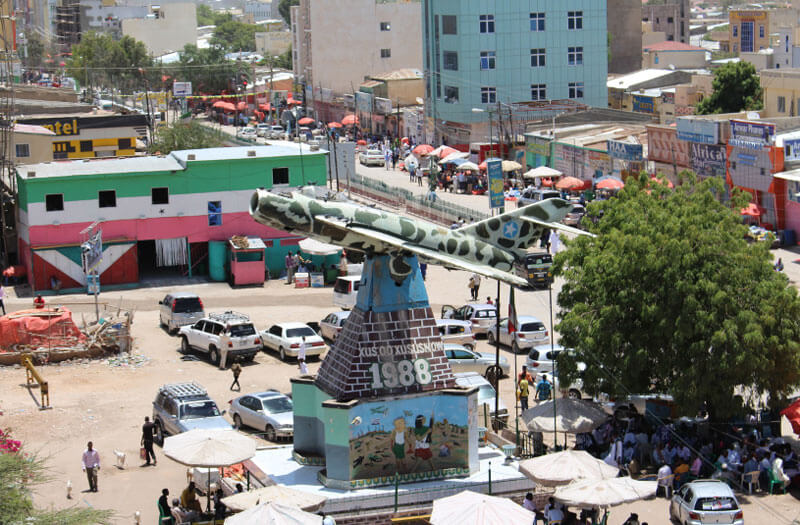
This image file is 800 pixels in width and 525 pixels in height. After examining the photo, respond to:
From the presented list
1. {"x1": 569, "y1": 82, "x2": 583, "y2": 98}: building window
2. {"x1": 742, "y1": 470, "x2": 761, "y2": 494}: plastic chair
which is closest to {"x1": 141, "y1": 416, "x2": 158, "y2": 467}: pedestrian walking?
{"x1": 742, "y1": 470, "x2": 761, "y2": 494}: plastic chair

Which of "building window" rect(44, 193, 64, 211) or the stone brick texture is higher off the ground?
"building window" rect(44, 193, 64, 211)

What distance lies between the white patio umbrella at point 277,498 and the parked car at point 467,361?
502 inches

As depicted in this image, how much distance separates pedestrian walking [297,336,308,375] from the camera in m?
35.2

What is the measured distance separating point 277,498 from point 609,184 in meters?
38.9

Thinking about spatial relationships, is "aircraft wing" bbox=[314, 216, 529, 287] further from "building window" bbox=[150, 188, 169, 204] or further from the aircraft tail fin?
"building window" bbox=[150, 188, 169, 204]

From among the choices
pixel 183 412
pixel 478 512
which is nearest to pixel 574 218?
pixel 183 412

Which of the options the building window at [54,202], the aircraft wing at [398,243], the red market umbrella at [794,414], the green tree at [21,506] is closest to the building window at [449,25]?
the building window at [54,202]

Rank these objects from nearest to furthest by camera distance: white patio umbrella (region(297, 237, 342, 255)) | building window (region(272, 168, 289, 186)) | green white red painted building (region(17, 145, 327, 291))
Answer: green white red painted building (region(17, 145, 327, 291)), white patio umbrella (region(297, 237, 342, 255)), building window (region(272, 168, 289, 186))

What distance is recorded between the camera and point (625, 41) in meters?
123

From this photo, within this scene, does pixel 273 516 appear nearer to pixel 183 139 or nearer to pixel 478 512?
pixel 478 512

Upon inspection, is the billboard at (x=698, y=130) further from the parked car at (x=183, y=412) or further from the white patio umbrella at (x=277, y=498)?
the white patio umbrella at (x=277, y=498)

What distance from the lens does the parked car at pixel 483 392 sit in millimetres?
30953

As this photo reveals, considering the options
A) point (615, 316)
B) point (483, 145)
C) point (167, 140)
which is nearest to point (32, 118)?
point (167, 140)

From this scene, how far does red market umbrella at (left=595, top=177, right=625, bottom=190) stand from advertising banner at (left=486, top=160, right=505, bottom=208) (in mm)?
8030
